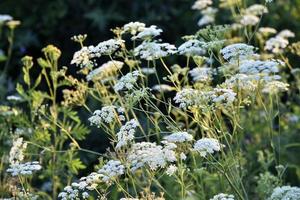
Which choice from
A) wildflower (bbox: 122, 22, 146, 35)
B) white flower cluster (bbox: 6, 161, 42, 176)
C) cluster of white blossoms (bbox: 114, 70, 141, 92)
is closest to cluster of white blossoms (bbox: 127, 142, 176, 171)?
cluster of white blossoms (bbox: 114, 70, 141, 92)

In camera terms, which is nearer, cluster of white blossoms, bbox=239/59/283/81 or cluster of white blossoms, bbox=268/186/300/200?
cluster of white blossoms, bbox=268/186/300/200

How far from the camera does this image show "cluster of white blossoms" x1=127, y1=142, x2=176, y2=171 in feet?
10.2

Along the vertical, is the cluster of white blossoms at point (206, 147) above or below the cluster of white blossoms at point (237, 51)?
below

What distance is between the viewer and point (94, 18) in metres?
7.19

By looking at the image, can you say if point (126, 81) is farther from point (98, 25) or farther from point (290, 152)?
point (98, 25)

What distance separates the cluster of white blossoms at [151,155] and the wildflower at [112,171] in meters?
Answer: 0.05

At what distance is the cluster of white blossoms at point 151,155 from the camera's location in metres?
3.11

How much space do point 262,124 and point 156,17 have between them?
1987 mm

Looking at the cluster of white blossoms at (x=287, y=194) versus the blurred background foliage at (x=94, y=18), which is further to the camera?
the blurred background foliage at (x=94, y=18)

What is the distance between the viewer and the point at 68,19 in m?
7.56

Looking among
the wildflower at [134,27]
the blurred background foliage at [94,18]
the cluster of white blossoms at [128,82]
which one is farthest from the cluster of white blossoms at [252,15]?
the cluster of white blossoms at [128,82]

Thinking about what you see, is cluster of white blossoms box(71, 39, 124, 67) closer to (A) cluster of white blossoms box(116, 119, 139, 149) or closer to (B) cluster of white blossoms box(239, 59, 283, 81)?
(A) cluster of white blossoms box(116, 119, 139, 149)

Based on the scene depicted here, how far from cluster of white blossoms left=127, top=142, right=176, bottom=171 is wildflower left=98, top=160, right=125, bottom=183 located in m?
0.05

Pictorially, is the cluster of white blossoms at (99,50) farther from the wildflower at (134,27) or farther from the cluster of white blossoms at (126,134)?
the cluster of white blossoms at (126,134)
